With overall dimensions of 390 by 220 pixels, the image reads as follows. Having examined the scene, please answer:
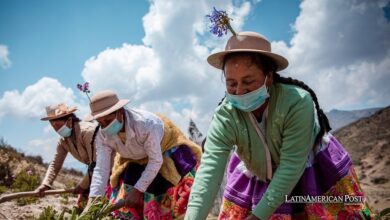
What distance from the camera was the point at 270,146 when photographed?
211 centimetres

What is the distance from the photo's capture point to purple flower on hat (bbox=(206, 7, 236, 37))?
1986 mm

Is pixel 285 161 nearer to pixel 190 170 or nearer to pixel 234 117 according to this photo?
pixel 234 117

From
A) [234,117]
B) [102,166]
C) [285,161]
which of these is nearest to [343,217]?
[285,161]

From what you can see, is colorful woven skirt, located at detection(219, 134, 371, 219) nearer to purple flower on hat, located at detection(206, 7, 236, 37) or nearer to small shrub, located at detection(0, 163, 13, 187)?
purple flower on hat, located at detection(206, 7, 236, 37)

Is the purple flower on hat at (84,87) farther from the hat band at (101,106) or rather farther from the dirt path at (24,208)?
the dirt path at (24,208)

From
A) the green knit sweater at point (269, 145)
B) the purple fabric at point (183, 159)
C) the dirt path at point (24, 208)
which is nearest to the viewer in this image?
the green knit sweater at point (269, 145)

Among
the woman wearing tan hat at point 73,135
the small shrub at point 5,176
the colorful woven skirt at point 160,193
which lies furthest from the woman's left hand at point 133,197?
the small shrub at point 5,176

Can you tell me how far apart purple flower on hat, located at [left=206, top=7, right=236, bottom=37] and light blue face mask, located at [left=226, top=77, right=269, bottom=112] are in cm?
35

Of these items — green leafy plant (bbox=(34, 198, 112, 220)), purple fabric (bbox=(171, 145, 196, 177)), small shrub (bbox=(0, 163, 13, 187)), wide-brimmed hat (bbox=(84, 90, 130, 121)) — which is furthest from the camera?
small shrub (bbox=(0, 163, 13, 187))

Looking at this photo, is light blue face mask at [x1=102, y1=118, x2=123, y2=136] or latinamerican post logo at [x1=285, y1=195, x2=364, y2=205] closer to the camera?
latinamerican post logo at [x1=285, y1=195, x2=364, y2=205]

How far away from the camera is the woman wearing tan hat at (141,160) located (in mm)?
3480

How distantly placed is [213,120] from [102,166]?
6.17 feet

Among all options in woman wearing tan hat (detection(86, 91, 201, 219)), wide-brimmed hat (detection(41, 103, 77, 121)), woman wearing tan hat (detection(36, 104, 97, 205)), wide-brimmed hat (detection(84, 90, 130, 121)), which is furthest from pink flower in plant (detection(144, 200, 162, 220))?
wide-brimmed hat (detection(41, 103, 77, 121))

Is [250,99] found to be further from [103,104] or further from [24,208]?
[24,208]
